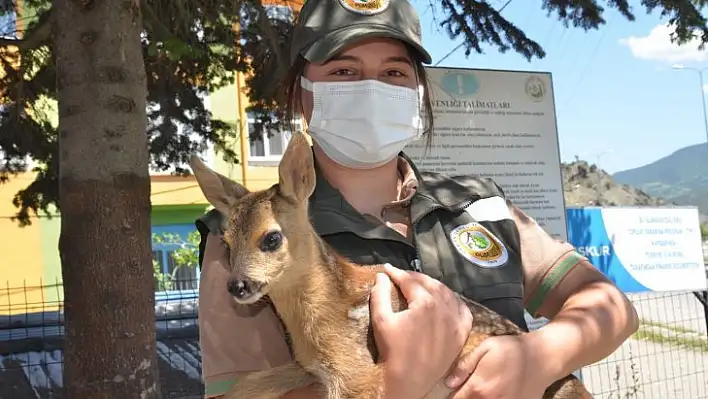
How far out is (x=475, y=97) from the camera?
484cm

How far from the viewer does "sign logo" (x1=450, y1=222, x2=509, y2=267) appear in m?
2.49

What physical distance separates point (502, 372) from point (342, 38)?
1.34 meters

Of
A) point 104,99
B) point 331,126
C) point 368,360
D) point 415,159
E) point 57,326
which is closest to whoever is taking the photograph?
point 368,360

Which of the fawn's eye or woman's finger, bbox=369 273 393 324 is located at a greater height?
the fawn's eye

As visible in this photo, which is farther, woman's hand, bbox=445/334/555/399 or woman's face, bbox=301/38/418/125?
woman's face, bbox=301/38/418/125

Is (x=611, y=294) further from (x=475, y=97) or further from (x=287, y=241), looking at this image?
(x=475, y=97)

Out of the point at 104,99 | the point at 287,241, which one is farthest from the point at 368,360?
the point at 104,99

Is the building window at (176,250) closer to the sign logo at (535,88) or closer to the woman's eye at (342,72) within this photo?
the sign logo at (535,88)

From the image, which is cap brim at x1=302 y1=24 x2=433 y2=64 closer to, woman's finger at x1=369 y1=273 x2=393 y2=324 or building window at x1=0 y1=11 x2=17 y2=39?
woman's finger at x1=369 y1=273 x2=393 y2=324

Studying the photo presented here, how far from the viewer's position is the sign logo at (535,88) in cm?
499

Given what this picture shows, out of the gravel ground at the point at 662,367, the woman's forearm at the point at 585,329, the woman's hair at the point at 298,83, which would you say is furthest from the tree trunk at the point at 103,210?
the gravel ground at the point at 662,367

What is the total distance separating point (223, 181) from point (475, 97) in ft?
9.03

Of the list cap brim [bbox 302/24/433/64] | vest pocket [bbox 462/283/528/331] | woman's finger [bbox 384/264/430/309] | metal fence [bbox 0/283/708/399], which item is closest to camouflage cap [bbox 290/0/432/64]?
cap brim [bbox 302/24/433/64]

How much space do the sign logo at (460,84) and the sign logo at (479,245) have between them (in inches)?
91.4
